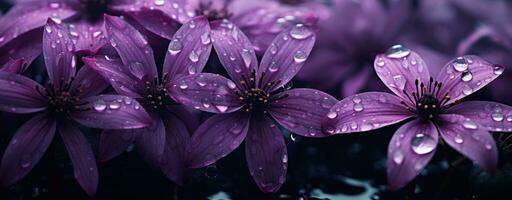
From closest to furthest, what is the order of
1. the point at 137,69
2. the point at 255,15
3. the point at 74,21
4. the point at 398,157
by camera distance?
the point at 398,157 < the point at 137,69 < the point at 74,21 < the point at 255,15

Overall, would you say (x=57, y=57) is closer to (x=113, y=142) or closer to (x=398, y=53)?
(x=113, y=142)

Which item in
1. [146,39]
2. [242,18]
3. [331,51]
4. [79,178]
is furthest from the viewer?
[331,51]

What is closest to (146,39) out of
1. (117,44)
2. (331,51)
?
(117,44)

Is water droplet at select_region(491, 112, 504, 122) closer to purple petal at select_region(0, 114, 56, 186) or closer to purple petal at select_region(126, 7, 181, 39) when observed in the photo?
purple petal at select_region(126, 7, 181, 39)

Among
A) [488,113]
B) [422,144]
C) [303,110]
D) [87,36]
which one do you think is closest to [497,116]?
[488,113]

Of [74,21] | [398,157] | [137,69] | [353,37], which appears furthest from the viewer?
[353,37]

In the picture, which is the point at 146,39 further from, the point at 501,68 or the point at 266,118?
the point at 501,68
